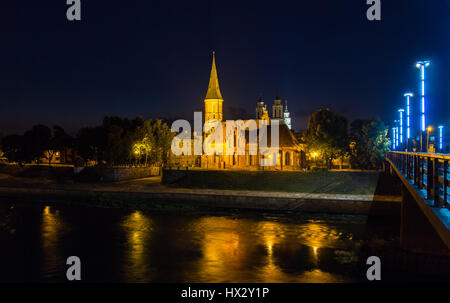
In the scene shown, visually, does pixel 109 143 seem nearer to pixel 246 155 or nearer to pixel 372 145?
pixel 246 155

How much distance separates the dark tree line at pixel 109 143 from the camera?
8181 cm

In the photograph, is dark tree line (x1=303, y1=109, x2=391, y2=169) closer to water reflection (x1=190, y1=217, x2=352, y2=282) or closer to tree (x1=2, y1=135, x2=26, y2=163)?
water reflection (x1=190, y1=217, x2=352, y2=282)

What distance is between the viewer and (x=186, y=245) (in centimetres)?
3186

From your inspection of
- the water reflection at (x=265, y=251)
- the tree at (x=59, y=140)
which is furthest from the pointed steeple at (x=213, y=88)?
the water reflection at (x=265, y=251)

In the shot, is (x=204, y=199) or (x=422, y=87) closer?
(x=422, y=87)

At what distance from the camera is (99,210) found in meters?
48.9

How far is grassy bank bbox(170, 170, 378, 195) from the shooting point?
52.8 meters

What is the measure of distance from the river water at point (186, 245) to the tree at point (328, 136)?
1291 inches

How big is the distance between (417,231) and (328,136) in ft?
160

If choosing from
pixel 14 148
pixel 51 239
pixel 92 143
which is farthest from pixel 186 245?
pixel 14 148

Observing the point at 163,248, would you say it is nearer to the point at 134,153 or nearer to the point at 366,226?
the point at 366,226

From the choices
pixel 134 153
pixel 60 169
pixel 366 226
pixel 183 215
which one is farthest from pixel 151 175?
pixel 366 226

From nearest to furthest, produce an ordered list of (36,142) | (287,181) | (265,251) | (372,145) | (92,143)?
(265,251) < (287,181) < (372,145) < (92,143) < (36,142)
